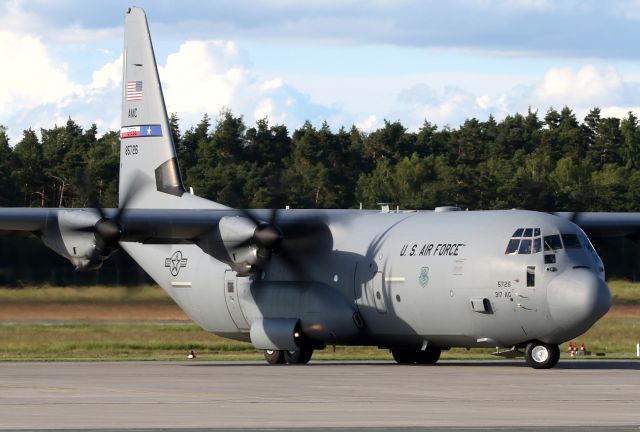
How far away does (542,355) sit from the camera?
1096 inches

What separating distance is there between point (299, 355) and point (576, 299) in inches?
289

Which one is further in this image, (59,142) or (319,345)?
(59,142)

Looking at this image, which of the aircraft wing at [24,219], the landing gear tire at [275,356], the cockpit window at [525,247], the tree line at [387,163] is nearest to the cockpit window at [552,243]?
the cockpit window at [525,247]

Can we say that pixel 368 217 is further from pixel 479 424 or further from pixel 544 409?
pixel 479 424

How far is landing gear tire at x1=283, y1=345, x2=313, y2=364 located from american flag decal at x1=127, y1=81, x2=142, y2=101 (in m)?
9.46

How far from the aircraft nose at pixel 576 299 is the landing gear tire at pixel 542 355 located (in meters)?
0.99

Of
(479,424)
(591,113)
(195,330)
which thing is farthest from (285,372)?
(591,113)

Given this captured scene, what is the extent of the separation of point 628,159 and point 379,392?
2840 inches

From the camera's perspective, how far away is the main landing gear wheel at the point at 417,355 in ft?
102

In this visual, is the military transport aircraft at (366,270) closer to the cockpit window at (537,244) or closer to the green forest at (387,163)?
the cockpit window at (537,244)

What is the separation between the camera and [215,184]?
2517 inches

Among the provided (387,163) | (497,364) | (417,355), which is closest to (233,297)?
(417,355)

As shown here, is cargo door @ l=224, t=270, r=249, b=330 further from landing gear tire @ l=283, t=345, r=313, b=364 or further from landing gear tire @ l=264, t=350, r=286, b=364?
landing gear tire @ l=283, t=345, r=313, b=364

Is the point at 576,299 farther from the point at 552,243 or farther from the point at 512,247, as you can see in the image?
the point at 512,247
